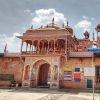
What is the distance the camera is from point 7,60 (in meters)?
Result: 26.8

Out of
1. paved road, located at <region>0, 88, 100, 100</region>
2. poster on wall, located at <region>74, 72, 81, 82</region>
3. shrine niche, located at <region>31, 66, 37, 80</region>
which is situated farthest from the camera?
shrine niche, located at <region>31, 66, 37, 80</region>

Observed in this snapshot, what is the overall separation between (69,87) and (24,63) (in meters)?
7.08

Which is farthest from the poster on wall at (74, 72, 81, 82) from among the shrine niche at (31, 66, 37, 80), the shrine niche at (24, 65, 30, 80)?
the shrine niche at (24, 65, 30, 80)

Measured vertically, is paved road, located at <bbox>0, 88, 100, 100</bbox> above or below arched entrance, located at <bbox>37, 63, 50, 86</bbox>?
below

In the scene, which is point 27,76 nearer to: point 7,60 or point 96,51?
point 7,60

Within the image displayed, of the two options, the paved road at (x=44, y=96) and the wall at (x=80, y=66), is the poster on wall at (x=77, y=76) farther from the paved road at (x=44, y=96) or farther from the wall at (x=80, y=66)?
the paved road at (x=44, y=96)

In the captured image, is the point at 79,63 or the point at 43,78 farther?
the point at 43,78

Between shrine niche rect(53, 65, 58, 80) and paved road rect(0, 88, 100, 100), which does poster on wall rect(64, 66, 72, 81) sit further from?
paved road rect(0, 88, 100, 100)

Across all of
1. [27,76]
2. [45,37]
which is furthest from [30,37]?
[27,76]

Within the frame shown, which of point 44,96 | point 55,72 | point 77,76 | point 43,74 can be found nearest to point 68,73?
point 77,76

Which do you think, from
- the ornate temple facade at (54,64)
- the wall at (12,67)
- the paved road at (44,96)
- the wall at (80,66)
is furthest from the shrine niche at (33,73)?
the paved road at (44,96)

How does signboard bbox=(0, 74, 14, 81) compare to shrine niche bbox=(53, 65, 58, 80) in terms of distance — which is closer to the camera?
shrine niche bbox=(53, 65, 58, 80)

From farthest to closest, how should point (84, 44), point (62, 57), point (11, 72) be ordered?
point (84, 44) < point (11, 72) < point (62, 57)

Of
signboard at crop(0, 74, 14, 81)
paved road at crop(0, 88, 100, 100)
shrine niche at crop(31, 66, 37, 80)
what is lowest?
paved road at crop(0, 88, 100, 100)
